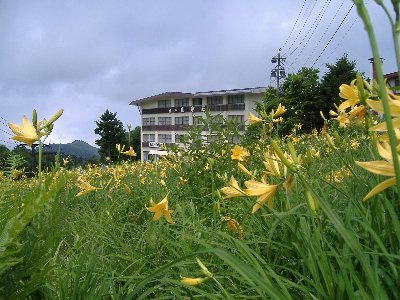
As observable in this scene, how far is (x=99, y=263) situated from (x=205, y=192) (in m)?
1.09

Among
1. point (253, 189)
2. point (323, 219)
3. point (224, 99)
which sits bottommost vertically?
point (323, 219)

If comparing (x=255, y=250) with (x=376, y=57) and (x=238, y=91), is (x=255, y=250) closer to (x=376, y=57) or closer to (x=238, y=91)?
(x=376, y=57)

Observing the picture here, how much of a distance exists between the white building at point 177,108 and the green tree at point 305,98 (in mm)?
10568

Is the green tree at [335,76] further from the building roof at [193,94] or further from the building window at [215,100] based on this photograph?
the building window at [215,100]

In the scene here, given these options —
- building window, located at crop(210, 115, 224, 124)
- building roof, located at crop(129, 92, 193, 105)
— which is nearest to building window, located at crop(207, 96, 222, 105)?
building roof, located at crop(129, 92, 193, 105)

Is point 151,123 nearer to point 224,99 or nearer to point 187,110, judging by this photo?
point 187,110

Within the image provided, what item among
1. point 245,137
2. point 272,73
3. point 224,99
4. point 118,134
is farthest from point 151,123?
point 245,137

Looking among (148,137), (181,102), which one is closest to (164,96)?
(181,102)

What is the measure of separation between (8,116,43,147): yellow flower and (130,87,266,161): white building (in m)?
38.2

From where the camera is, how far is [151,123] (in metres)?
49.6

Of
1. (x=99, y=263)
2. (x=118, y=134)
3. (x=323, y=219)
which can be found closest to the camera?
(x=323, y=219)

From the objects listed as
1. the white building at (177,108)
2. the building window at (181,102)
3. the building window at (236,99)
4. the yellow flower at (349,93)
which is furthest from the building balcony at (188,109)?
the yellow flower at (349,93)

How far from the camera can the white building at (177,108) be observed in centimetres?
4116

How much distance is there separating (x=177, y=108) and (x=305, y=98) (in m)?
20.5
